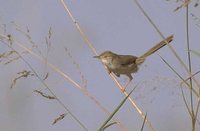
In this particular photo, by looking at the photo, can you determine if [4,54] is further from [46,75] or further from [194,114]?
[194,114]

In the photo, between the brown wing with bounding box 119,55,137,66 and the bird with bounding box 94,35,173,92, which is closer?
the bird with bounding box 94,35,173,92

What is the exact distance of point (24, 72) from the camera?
83.0 inches

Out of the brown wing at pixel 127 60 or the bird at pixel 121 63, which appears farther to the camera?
the brown wing at pixel 127 60

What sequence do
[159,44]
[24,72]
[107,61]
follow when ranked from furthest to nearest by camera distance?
1. [107,61]
2. [159,44]
3. [24,72]

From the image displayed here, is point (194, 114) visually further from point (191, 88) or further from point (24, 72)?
point (24, 72)

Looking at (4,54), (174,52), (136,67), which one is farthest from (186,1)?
(136,67)

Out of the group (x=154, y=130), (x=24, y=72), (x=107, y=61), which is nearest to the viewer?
(x=154, y=130)

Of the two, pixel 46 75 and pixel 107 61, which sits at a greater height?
pixel 46 75

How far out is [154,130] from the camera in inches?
70.9

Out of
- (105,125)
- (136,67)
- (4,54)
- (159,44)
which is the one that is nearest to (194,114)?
(105,125)

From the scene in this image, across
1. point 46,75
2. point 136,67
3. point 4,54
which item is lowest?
point 136,67

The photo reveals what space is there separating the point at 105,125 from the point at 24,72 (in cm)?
72

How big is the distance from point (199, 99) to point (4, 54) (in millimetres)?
1089

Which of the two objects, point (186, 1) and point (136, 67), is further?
point (136, 67)
